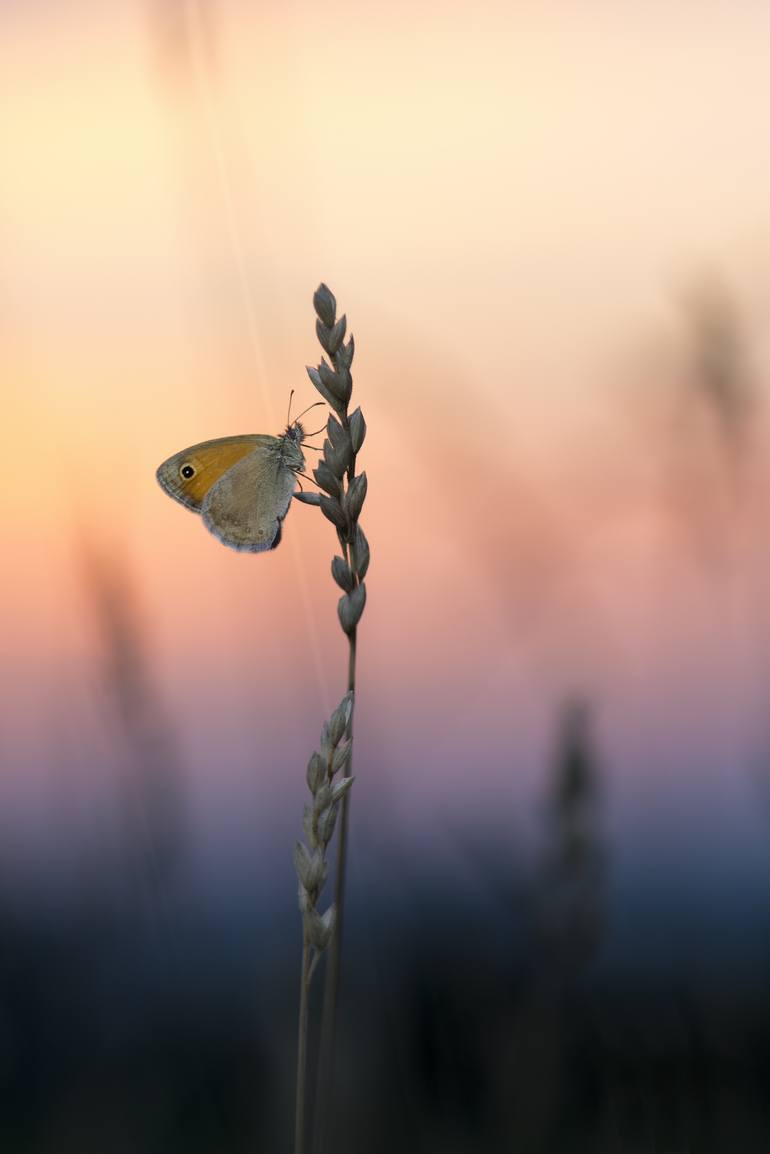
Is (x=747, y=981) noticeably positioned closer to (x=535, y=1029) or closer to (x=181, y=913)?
(x=535, y=1029)

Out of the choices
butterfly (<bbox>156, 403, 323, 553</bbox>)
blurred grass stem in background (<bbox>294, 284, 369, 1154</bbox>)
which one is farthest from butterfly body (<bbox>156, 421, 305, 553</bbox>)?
blurred grass stem in background (<bbox>294, 284, 369, 1154</bbox>)

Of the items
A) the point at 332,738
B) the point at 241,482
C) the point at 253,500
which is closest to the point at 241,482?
the point at 241,482

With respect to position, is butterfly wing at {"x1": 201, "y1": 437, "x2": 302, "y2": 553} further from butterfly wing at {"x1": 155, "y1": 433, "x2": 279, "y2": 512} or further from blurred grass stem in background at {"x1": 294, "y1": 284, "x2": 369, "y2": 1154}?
blurred grass stem in background at {"x1": 294, "y1": 284, "x2": 369, "y2": 1154}

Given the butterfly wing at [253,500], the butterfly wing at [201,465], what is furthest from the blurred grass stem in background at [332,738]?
the butterfly wing at [201,465]

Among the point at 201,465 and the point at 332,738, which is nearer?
the point at 332,738

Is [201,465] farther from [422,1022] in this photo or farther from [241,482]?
[422,1022]

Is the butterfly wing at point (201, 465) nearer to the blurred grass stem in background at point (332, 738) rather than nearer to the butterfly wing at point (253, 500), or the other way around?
the butterfly wing at point (253, 500)
